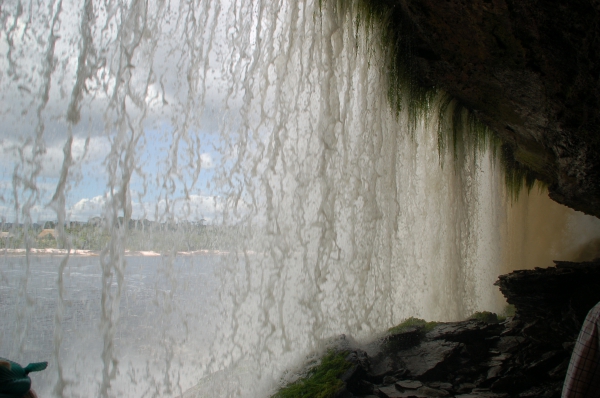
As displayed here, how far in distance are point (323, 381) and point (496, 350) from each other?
8.58 ft

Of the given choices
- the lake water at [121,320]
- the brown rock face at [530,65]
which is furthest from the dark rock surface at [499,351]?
the lake water at [121,320]

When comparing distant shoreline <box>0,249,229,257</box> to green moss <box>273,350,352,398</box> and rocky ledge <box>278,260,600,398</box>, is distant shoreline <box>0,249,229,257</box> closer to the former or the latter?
green moss <box>273,350,352,398</box>

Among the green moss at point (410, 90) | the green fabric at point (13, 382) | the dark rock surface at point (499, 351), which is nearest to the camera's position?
the green fabric at point (13, 382)

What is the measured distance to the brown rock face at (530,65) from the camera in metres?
3.69

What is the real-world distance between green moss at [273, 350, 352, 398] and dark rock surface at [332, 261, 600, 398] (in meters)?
0.13

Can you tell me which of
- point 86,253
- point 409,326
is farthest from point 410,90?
point 86,253

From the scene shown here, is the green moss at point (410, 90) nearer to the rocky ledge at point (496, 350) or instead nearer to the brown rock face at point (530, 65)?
the brown rock face at point (530, 65)

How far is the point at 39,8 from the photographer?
399 cm

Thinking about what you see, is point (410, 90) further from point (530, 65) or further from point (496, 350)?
point (496, 350)

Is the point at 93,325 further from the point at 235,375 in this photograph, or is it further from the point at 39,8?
the point at 39,8

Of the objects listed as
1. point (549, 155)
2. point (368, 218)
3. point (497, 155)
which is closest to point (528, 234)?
point (497, 155)

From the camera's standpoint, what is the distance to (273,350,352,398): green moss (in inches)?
175

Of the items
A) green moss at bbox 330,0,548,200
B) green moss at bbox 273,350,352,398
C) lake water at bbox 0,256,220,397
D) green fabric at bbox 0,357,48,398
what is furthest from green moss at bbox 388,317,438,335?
green fabric at bbox 0,357,48,398

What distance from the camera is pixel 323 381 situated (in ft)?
15.2
